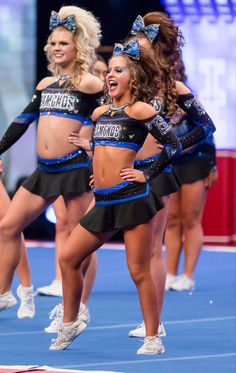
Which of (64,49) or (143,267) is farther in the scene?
(64,49)

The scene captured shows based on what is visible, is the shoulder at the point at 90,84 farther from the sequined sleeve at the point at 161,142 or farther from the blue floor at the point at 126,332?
the blue floor at the point at 126,332

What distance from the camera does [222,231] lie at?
46.8ft

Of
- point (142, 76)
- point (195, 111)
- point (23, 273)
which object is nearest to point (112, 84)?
point (142, 76)

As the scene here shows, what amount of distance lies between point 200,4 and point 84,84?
5.44 meters

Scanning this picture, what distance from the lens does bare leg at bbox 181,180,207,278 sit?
11.0m

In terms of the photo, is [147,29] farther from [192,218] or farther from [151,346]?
[192,218]

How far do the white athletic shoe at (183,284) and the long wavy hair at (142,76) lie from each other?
364 cm

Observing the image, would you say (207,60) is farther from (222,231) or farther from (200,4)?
(222,231)

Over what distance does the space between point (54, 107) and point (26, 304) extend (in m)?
1.44

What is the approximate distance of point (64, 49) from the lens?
8539mm

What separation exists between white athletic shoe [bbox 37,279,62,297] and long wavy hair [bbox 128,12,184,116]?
265 cm

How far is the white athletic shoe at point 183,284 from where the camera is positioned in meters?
11.0

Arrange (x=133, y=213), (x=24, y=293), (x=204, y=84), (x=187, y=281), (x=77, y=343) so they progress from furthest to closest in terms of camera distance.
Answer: (x=204, y=84) < (x=187, y=281) < (x=24, y=293) < (x=77, y=343) < (x=133, y=213)

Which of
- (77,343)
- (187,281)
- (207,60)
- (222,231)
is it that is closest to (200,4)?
(207,60)
